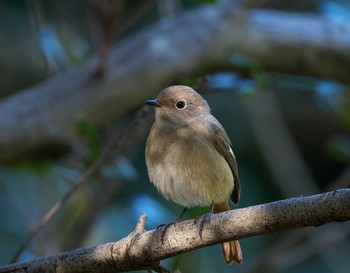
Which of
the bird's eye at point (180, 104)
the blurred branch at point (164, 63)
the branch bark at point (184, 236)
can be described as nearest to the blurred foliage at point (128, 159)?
the blurred branch at point (164, 63)

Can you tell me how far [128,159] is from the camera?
6129 mm

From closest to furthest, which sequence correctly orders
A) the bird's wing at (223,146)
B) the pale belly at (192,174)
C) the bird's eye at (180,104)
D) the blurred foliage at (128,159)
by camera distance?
the pale belly at (192,174)
the bird's wing at (223,146)
the bird's eye at (180,104)
the blurred foliage at (128,159)

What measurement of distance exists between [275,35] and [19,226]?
2.78 metres

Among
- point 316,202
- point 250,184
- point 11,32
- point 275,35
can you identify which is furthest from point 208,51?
point 316,202

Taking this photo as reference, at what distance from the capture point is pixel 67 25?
7.02 m

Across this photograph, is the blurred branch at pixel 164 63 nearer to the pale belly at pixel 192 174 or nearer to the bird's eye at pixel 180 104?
the bird's eye at pixel 180 104

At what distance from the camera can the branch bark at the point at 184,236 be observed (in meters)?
2.33

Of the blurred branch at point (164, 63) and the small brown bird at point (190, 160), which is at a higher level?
the small brown bird at point (190, 160)

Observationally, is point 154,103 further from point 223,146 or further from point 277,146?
point 277,146

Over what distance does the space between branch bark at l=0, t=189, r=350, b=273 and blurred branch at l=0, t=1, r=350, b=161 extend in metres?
1.98

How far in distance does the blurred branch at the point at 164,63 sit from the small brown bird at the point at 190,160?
1135 millimetres

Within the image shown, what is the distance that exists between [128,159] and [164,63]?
1.23 m

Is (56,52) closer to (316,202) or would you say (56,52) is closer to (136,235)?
(136,235)

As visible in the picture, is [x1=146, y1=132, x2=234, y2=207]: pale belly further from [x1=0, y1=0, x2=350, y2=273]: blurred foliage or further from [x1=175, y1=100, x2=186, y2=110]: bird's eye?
[x1=0, y1=0, x2=350, y2=273]: blurred foliage
